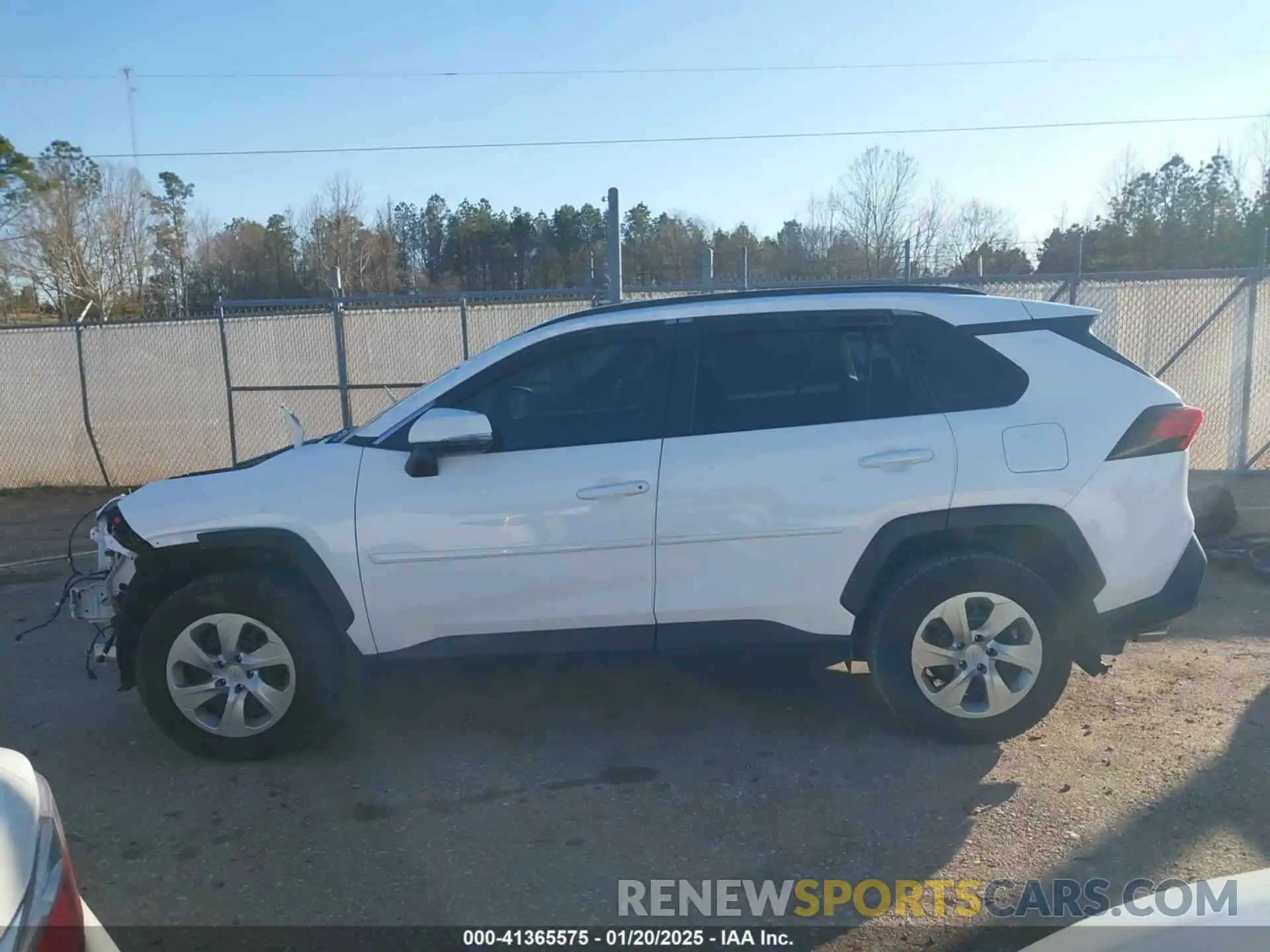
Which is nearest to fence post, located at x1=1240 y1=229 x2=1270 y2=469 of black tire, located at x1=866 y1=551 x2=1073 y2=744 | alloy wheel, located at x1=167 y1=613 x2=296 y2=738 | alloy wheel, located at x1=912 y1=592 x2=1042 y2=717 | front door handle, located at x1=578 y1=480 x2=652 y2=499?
black tire, located at x1=866 y1=551 x2=1073 y2=744

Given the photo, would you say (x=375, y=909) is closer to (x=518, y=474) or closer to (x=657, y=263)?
(x=518, y=474)

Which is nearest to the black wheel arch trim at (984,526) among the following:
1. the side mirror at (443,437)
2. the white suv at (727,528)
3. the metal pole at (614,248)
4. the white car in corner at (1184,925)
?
the white suv at (727,528)

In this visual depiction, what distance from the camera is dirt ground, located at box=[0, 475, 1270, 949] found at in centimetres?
345

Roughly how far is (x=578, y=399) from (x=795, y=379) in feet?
3.10

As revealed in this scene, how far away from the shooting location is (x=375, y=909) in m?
3.33

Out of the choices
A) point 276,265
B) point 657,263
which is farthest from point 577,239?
point 657,263

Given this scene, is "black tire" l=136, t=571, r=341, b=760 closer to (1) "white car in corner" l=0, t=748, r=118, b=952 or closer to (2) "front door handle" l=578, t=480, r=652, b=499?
(2) "front door handle" l=578, t=480, r=652, b=499

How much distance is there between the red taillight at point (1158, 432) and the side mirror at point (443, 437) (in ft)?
8.48

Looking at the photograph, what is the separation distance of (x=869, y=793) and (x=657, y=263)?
23.5m

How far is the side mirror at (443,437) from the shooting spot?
13.6 feet

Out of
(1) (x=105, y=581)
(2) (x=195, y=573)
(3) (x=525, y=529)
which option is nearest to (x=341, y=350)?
(1) (x=105, y=581)

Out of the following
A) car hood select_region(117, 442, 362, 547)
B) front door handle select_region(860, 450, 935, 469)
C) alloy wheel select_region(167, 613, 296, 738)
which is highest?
front door handle select_region(860, 450, 935, 469)

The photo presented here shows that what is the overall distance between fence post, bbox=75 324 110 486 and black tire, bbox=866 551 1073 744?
9981 mm

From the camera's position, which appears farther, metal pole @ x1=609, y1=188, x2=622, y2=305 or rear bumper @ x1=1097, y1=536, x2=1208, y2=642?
metal pole @ x1=609, y1=188, x2=622, y2=305
